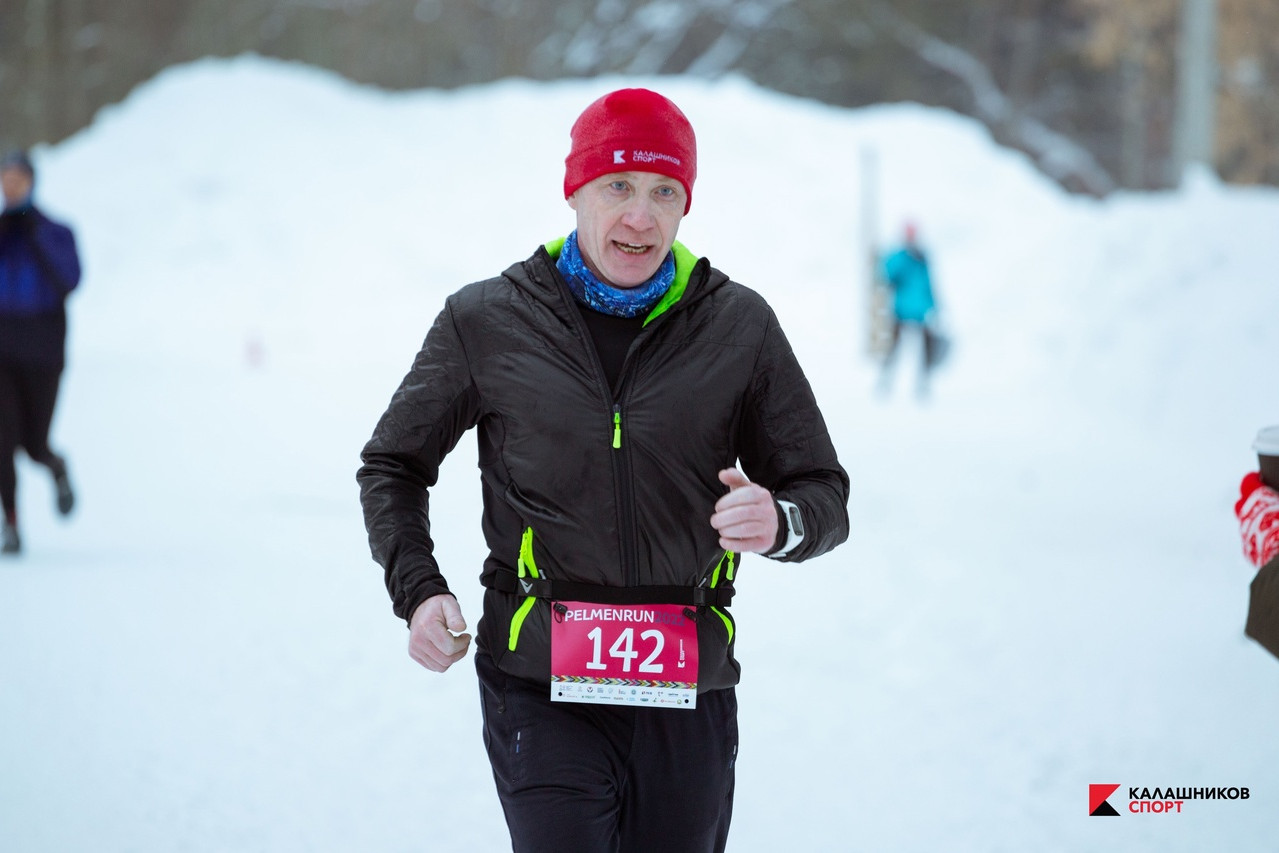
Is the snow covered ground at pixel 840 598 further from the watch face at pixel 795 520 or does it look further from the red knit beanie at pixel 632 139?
the red knit beanie at pixel 632 139

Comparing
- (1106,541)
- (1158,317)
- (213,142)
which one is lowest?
(1106,541)

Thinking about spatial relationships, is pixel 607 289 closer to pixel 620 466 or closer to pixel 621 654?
pixel 620 466

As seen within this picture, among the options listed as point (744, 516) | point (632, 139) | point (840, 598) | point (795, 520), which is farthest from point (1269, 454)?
point (840, 598)

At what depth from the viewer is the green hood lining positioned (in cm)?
238

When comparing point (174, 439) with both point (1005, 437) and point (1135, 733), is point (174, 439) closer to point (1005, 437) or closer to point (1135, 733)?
point (1005, 437)

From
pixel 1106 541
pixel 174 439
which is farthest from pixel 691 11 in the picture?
pixel 1106 541

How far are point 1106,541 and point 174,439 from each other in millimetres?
7029

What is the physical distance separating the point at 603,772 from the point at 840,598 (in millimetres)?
4255

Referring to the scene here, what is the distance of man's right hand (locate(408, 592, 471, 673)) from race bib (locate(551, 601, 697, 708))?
0.51 feet

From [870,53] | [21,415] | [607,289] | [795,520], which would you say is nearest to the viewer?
[795,520]

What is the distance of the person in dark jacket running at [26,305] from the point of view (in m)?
6.72

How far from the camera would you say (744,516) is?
2.15 meters

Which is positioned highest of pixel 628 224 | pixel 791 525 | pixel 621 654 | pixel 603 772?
pixel 628 224

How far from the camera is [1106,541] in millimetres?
7699
